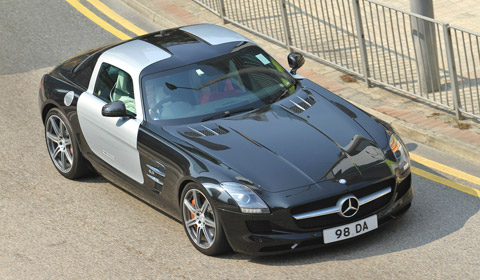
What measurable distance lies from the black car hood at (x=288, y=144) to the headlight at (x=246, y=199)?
0.12 m

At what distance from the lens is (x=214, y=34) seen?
976 cm

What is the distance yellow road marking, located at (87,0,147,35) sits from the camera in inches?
566

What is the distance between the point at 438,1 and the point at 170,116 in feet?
26.7

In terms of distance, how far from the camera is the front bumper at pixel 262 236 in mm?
7430

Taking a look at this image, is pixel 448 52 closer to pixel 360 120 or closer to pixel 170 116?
pixel 360 120

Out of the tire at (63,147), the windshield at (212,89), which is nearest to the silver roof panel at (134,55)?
the windshield at (212,89)

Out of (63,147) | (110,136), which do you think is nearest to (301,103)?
(110,136)

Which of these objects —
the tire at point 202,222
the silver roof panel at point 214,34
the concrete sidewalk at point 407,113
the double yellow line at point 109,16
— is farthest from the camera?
the double yellow line at point 109,16

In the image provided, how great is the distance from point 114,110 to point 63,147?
150cm

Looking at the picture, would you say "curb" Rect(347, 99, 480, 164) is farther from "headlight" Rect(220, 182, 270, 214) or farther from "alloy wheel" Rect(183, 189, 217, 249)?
"alloy wheel" Rect(183, 189, 217, 249)

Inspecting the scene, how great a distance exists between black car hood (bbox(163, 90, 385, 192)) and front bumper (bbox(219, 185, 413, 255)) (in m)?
0.30

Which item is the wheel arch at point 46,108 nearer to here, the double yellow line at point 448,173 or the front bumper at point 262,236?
the front bumper at point 262,236

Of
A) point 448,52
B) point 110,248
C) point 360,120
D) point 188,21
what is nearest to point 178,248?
point 110,248

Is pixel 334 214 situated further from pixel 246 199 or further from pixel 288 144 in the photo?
pixel 288 144
